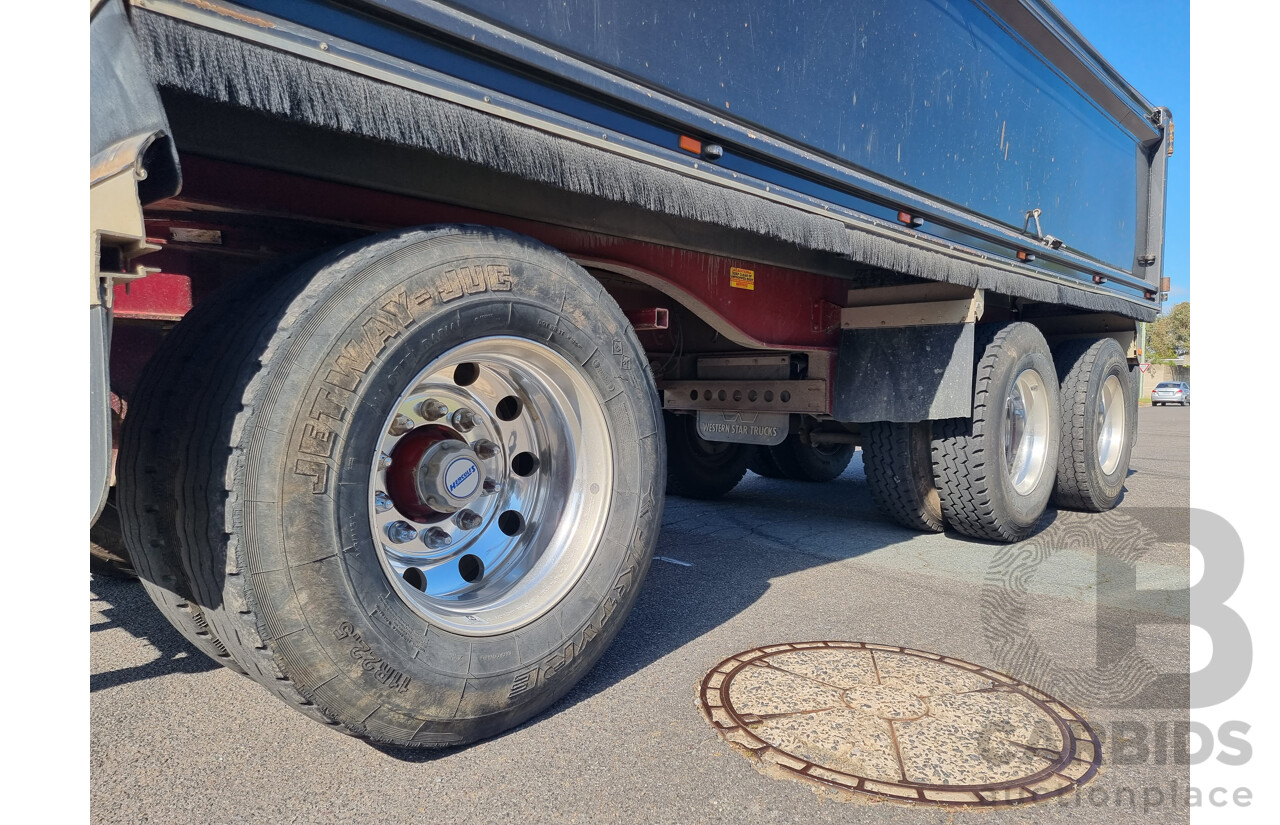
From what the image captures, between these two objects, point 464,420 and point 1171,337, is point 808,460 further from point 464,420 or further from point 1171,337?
point 1171,337

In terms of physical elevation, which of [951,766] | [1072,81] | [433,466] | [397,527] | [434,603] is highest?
[1072,81]

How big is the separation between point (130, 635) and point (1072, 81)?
6.25 metres

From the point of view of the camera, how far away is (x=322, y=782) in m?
1.82

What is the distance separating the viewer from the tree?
56094mm

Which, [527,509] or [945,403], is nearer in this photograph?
[527,509]

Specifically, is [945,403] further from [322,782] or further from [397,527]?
[322,782]

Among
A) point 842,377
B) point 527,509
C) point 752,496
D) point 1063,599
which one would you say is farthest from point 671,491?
point 527,509

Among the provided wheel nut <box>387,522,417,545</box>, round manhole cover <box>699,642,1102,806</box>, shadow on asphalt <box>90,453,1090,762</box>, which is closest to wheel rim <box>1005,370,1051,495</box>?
shadow on asphalt <box>90,453,1090,762</box>

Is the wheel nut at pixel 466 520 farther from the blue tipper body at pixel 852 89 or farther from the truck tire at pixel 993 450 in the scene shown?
the truck tire at pixel 993 450

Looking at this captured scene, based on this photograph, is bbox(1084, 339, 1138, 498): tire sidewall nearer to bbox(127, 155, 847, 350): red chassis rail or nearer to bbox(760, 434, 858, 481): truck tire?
bbox(760, 434, 858, 481): truck tire

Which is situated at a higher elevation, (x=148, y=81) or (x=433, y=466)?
(x=148, y=81)

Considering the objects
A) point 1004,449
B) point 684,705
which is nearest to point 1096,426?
point 1004,449

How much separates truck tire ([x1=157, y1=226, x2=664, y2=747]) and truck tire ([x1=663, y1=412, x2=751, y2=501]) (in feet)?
10.9

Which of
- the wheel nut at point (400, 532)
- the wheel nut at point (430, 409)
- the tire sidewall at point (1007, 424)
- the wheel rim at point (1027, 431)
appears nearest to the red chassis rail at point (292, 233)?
the wheel nut at point (430, 409)
